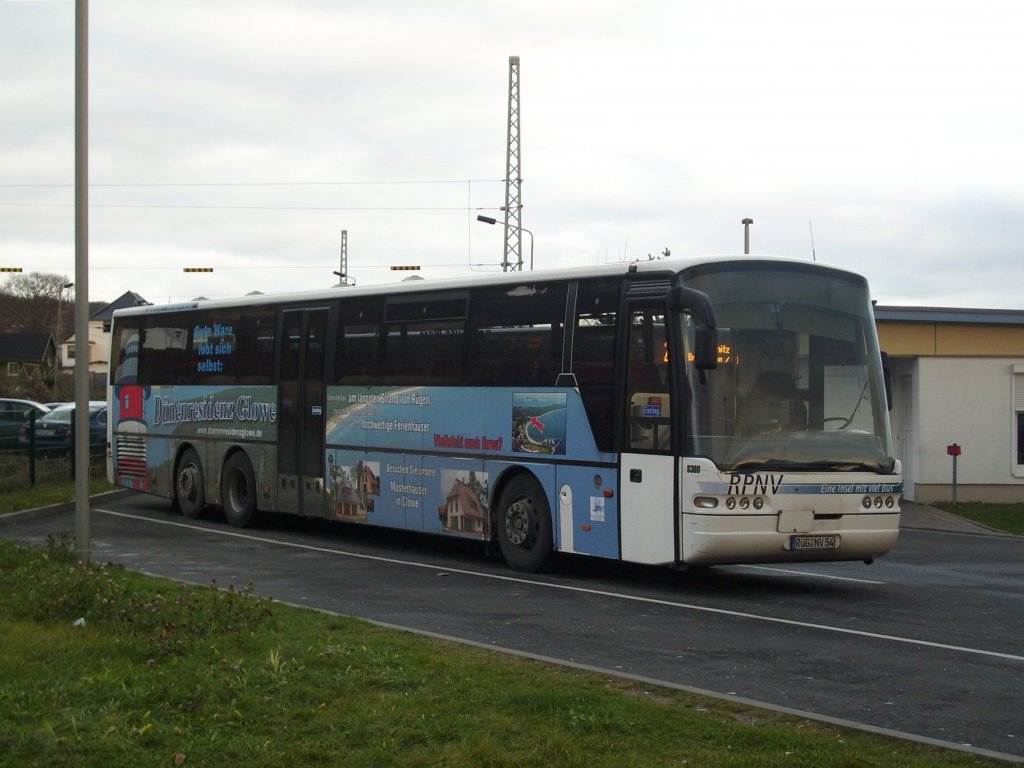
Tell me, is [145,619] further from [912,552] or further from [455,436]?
[912,552]

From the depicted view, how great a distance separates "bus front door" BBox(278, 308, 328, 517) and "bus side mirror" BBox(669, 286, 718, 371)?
7353 mm

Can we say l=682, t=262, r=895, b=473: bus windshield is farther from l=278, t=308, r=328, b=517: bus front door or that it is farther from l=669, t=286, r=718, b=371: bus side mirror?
l=278, t=308, r=328, b=517: bus front door

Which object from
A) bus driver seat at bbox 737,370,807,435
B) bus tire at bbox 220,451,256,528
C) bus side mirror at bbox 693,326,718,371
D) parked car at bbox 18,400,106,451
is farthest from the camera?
parked car at bbox 18,400,106,451

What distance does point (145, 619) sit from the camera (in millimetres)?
9562

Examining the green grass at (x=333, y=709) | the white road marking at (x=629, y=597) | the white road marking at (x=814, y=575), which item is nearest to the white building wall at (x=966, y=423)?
the white road marking at (x=814, y=575)

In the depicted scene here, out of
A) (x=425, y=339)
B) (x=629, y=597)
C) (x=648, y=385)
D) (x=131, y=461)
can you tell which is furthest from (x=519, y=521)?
(x=131, y=461)

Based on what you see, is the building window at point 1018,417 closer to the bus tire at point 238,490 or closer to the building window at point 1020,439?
the building window at point 1020,439

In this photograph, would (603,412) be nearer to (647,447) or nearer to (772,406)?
(647,447)

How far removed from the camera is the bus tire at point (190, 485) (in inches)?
864

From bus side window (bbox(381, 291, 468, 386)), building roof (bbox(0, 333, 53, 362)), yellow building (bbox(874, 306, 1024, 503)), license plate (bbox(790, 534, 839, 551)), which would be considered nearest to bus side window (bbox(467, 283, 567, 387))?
bus side window (bbox(381, 291, 468, 386))

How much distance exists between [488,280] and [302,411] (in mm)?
4541

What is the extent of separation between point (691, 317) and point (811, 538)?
254 centimetres

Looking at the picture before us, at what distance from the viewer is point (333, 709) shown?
713cm

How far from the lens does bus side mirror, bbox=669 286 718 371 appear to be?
12.5 metres
